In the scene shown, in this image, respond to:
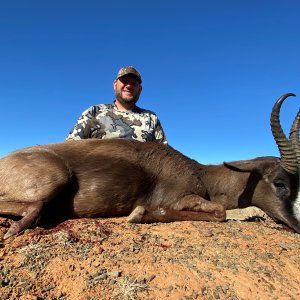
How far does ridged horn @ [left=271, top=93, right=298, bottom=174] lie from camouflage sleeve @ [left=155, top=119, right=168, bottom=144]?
9.88ft

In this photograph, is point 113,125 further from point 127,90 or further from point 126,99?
point 127,90

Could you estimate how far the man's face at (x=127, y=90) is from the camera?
360 inches

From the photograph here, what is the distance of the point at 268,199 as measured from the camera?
725 cm

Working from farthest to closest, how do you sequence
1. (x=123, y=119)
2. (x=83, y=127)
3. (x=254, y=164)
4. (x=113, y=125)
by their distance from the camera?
1. (x=123, y=119)
2. (x=113, y=125)
3. (x=83, y=127)
4. (x=254, y=164)

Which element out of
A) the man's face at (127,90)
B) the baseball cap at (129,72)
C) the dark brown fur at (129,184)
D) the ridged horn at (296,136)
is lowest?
the dark brown fur at (129,184)

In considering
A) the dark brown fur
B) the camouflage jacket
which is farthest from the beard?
the dark brown fur

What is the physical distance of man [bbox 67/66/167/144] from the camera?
848 cm

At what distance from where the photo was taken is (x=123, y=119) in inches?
348

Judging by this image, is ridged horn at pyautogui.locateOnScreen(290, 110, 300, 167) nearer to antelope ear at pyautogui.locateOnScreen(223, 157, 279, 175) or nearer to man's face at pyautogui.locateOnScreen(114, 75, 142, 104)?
antelope ear at pyautogui.locateOnScreen(223, 157, 279, 175)

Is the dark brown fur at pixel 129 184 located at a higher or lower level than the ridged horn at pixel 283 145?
lower

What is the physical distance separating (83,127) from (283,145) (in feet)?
13.8

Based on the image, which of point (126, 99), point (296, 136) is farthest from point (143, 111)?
point (296, 136)

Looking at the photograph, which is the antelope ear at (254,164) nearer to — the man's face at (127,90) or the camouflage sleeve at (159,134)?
the camouflage sleeve at (159,134)

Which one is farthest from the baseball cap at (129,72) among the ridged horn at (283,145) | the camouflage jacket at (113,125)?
the ridged horn at (283,145)
